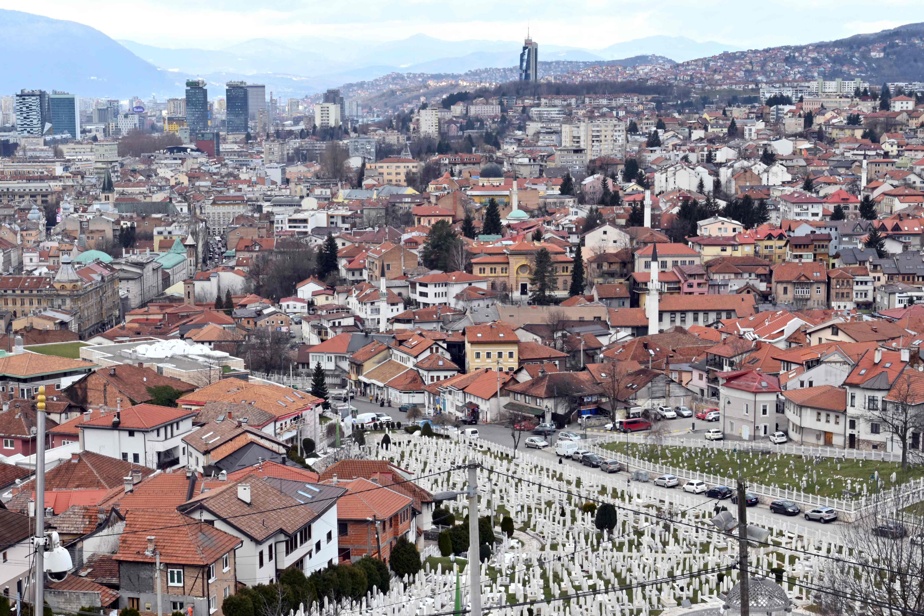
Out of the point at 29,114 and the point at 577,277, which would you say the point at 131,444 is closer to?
the point at 577,277

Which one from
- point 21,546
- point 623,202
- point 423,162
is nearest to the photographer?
point 21,546

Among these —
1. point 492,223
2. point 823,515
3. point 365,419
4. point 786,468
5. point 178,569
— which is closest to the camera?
point 178,569

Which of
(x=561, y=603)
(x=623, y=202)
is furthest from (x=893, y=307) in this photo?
(x=561, y=603)

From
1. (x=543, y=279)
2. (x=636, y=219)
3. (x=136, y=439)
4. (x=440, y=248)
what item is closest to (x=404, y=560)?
(x=136, y=439)

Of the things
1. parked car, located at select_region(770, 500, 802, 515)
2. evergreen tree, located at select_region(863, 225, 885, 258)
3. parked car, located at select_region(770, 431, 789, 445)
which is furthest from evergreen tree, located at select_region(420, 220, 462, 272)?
parked car, located at select_region(770, 500, 802, 515)

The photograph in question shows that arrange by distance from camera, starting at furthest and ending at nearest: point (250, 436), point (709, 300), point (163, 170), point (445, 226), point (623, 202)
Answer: point (163, 170)
point (623, 202)
point (445, 226)
point (709, 300)
point (250, 436)

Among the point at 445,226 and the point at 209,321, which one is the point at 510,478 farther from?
the point at 445,226

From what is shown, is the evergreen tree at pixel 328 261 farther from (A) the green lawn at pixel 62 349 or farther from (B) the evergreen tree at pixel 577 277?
(A) the green lawn at pixel 62 349
